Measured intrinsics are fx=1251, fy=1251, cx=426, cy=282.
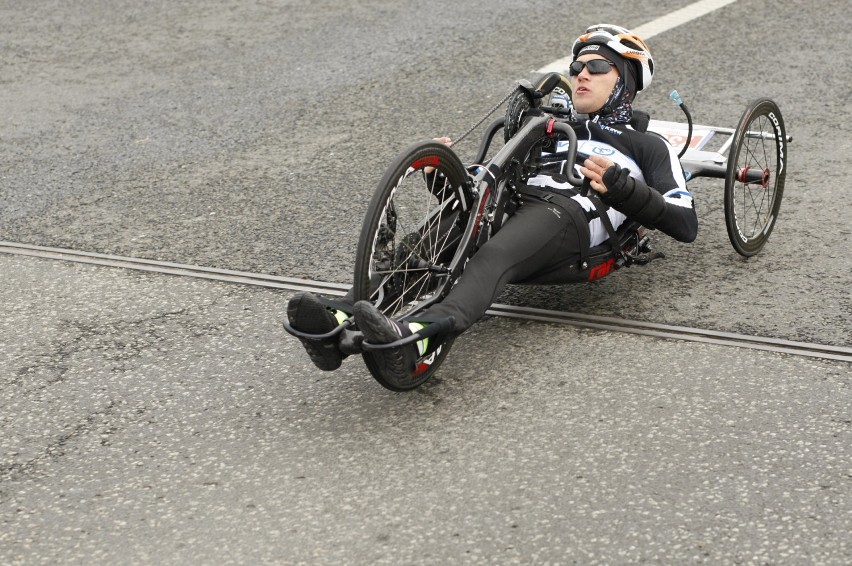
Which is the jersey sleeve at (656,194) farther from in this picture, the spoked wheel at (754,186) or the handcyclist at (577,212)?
the spoked wheel at (754,186)

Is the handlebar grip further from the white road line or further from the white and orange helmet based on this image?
the white road line

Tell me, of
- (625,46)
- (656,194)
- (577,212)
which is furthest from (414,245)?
(625,46)

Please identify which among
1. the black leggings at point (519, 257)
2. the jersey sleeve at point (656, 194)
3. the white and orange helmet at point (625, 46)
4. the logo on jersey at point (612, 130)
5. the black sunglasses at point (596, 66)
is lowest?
→ the black leggings at point (519, 257)

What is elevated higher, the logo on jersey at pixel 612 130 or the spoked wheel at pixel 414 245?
the logo on jersey at pixel 612 130

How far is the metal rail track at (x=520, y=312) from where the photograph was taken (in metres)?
4.38

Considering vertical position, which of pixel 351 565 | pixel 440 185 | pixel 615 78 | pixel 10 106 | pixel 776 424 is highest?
pixel 615 78

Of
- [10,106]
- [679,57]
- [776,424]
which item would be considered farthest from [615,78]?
[10,106]

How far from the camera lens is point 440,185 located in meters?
4.22

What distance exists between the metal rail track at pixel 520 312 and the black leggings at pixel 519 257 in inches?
11.1

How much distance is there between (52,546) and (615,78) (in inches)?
108

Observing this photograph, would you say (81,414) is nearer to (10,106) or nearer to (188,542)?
(188,542)

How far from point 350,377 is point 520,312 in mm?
811

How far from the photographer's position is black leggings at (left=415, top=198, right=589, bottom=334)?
3961mm

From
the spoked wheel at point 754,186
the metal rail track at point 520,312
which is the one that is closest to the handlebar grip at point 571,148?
the metal rail track at point 520,312
